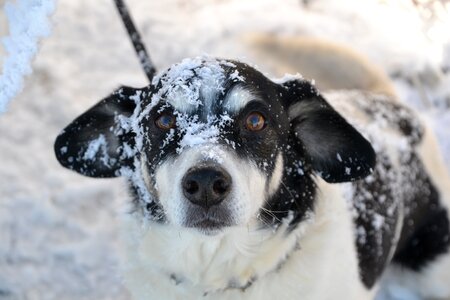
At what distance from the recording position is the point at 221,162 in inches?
81.1

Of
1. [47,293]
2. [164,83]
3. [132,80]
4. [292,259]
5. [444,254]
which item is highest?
[164,83]

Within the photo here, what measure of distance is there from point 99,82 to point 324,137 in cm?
250

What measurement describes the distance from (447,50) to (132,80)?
2.36 metres

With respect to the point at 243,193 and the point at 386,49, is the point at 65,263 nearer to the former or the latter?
the point at 243,193

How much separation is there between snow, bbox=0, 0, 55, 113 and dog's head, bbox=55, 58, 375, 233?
1.09 ft

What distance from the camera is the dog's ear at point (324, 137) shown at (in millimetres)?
2508

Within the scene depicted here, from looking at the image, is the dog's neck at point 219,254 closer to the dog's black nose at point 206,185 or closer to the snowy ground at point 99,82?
the dog's black nose at point 206,185

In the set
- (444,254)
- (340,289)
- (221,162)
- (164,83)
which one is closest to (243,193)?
(221,162)

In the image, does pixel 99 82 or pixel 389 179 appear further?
pixel 99 82

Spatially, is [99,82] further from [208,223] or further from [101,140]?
[208,223]

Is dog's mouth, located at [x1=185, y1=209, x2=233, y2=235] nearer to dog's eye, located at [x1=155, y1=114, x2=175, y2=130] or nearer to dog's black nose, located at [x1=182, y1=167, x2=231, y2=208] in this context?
dog's black nose, located at [x1=182, y1=167, x2=231, y2=208]

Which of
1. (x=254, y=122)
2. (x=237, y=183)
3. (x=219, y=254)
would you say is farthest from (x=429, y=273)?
(x=237, y=183)

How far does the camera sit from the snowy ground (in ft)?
11.8

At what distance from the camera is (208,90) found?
2.32 m
